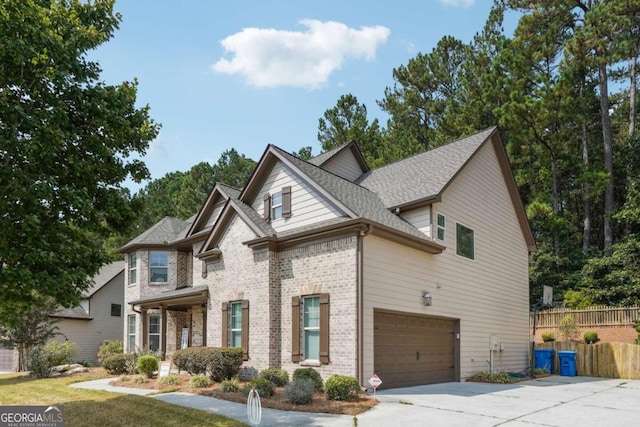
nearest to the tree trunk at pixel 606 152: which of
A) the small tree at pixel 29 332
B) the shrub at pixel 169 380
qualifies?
the shrub at pixel 169 380

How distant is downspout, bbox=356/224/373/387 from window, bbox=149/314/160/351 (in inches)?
559

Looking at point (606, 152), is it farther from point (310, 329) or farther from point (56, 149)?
point (56, 149)

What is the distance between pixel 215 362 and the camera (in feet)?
51.9

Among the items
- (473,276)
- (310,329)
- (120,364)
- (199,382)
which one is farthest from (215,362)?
(473,276)

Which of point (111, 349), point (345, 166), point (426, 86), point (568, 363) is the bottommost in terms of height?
point (111, 349)

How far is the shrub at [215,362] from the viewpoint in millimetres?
15844

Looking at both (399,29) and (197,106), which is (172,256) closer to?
(197,106)

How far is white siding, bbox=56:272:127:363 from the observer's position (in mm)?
30422

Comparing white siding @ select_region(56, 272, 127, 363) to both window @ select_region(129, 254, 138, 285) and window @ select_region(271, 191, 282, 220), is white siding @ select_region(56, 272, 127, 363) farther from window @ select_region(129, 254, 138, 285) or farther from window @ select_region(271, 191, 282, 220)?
Result: window @ select_region(271, 191, 282, 220)

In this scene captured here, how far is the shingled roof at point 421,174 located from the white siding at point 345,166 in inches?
28.7

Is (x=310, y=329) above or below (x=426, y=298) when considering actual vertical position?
below

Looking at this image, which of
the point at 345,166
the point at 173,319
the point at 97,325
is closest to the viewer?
the point at 345,166

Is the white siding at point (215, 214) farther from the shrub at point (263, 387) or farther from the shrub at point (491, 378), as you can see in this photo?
the shrub at point (491, 378)

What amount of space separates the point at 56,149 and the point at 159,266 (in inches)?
627
